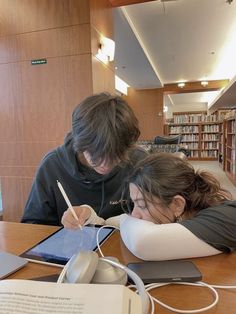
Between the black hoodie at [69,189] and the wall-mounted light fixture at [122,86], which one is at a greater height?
the wall-mounted light fixture at [122,86]

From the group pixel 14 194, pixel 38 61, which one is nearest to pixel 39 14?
pixel 38 61

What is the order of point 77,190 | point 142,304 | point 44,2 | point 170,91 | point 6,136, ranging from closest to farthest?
point 142,304
point 77,190
point 44,2
point 6,136
point 170,91

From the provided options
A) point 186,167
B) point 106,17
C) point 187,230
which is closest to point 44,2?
point 106,17

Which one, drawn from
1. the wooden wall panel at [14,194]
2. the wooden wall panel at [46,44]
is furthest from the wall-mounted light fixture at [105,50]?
the wooden wall panel at [14,194]

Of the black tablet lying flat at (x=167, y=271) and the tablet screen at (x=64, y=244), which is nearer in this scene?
the black tablet lying flat at (x=167, y=271)

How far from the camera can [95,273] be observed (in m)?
0.50

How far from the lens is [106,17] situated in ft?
9.24

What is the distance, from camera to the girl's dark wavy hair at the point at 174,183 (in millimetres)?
826

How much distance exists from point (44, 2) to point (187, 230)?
256cm

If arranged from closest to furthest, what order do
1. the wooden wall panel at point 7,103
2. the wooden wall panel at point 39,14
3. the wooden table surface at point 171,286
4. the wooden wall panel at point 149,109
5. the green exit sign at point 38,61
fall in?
the wooden table surface at point 171,286 → the wooden wall panel at point 39,14 → the green exit sign at point 38,61 → the wooden wall panel at point 7,103 → the wooden wall panel at point 149,109

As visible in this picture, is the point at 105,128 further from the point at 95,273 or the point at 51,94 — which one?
the point at 51,94

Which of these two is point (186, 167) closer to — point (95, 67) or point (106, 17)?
point (95, 67)

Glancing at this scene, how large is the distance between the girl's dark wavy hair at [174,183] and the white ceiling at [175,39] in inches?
120

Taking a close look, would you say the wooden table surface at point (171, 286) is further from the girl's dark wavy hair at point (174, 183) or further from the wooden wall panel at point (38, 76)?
the wooden wall panel at point (38, 76)
